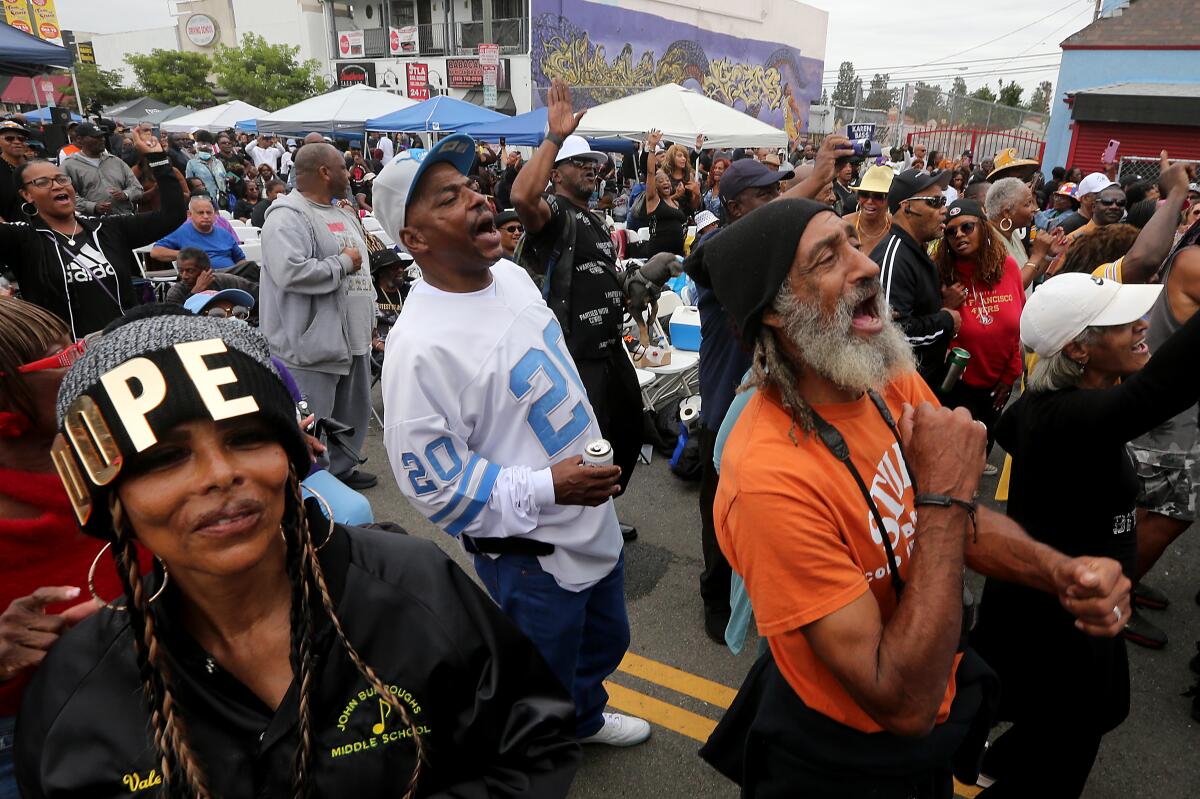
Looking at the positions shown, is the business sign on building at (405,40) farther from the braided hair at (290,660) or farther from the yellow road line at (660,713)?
the braided hair at (290,660)

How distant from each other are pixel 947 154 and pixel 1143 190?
19564mm

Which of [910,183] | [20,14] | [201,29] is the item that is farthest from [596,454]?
[201,29]

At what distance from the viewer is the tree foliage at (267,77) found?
4409 centimetres

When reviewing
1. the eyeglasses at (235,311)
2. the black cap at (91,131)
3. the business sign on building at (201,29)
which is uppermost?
the business sign on building at (201,29)

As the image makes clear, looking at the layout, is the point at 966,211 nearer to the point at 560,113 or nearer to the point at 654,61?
the point at 560,113

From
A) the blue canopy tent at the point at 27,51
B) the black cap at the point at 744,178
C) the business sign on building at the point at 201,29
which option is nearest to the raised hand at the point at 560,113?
the black cap at the point at 744,178

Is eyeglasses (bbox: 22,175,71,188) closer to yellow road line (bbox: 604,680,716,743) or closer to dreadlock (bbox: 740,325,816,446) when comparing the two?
yellow road line (bbox: 604,680,716,743)

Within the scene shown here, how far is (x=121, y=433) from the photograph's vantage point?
110cm

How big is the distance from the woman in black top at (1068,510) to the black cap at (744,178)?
74.5 inches

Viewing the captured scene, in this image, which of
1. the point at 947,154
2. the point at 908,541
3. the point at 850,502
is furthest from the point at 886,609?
the point at 947,154

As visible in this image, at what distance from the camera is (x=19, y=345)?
1812 mm

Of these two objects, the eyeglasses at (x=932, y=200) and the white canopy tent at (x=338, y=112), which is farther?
the white canopy tent at (x=338, y=112)

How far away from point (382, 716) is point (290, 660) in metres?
0.19

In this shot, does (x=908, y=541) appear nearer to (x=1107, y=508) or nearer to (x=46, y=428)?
(x=1107, y=508)
